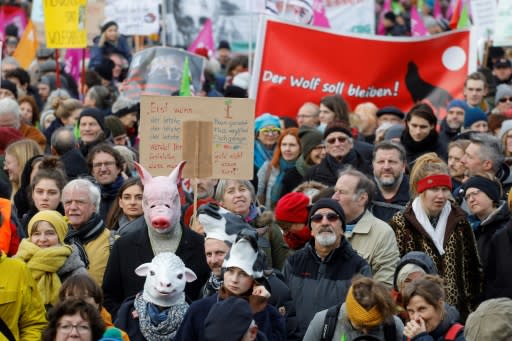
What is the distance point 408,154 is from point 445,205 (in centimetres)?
274

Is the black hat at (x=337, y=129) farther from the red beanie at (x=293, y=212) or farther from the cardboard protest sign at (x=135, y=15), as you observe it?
the cardboard protest sign at (x=135, y=15)

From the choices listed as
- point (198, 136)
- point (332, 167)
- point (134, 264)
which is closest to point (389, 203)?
point (332, 167)

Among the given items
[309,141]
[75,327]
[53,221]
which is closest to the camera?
[75,327]

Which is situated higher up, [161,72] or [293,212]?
[161,72]

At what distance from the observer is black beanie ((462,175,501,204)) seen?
984 cm

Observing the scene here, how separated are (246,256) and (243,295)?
0.68ft

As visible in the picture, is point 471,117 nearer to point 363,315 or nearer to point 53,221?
point 53,221

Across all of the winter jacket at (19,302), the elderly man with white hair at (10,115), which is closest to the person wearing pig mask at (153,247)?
the winter jacket at (19,302)

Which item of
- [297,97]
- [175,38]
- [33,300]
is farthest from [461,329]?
[175,38]

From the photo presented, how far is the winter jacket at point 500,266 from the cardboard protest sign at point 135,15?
1161 cm

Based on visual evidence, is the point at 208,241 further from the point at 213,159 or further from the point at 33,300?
the point at 213,159

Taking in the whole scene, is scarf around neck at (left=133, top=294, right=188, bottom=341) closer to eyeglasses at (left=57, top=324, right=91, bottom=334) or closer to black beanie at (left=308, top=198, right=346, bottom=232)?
eyeglasses at (left=57, top=324, right=91, bottom=334)

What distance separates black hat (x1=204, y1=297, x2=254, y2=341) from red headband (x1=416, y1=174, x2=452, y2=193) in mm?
3105

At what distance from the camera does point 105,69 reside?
1903 cm
